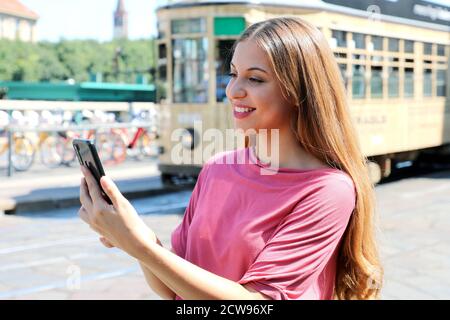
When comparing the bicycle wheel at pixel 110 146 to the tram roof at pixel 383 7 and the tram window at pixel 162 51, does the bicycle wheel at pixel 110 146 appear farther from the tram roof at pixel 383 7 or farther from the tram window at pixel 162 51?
the tram roof at pixel 383 7

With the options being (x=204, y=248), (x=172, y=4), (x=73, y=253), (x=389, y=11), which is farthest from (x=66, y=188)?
(x=204, y=248)

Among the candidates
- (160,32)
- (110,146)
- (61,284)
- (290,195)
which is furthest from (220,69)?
(290,195)

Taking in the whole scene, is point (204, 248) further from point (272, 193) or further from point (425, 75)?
point (425, 75)

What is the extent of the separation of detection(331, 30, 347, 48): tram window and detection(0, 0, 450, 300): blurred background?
0.03 m

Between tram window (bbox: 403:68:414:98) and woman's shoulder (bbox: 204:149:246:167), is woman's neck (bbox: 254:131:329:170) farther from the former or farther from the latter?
tram window (bbox: 403:68:414:98)

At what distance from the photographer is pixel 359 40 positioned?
33.6 ft

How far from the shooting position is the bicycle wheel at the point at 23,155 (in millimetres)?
13055

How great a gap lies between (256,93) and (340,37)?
28.7 feet

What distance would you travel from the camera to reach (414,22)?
11.5 m

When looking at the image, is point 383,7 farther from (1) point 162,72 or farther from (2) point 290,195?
(2) point 290,195

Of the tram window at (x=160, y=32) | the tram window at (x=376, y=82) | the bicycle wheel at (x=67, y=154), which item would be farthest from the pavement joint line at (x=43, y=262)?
the bicycle wheel at (x=67, y=154)

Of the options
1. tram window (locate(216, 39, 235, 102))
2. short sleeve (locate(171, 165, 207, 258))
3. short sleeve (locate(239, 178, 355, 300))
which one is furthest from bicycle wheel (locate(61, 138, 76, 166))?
short sleeve (locate(239, 178, 355, 300))

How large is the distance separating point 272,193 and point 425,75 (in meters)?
11.3

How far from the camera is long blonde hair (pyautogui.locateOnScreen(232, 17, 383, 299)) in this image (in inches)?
55.7
